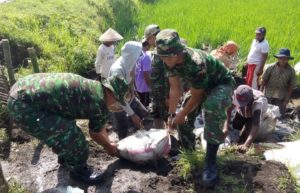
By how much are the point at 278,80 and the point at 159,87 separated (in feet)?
7.76

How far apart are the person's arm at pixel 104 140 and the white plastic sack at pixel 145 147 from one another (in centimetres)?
7

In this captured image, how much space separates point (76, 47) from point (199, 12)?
4699 mm

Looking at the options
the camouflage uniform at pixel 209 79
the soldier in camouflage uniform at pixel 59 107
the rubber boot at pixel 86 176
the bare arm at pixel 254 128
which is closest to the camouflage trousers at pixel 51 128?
the soldier in camouflage uniform at pixel 59 107

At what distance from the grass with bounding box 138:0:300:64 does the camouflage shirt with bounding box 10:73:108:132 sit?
4.92 m

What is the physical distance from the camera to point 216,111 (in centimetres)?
335

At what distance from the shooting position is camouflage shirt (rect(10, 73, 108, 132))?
3.22 metres

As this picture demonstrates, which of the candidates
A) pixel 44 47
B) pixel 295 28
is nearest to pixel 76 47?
pixel 44 47

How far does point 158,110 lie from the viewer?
4680 mm

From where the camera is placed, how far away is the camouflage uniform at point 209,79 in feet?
10.4

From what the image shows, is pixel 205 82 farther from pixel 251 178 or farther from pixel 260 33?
pixel 260 33

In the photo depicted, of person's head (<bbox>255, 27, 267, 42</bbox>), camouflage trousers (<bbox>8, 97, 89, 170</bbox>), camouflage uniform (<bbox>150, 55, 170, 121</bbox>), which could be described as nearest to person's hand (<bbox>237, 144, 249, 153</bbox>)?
camouflage uniform (<bbox>150, 55, 170, 121</bbox>)

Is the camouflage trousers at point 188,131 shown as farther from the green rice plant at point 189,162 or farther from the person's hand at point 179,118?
the person's hand at point 179,118

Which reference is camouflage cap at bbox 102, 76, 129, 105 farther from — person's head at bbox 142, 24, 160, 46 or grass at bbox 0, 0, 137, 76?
grass at bbox 0, 0, 137, 76

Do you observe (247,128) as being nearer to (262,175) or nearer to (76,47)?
(262,175)
